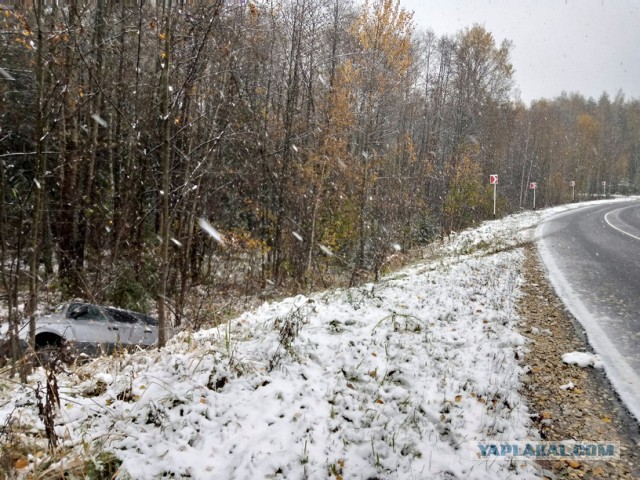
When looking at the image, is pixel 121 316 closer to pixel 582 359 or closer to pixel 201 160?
pixel 201 160

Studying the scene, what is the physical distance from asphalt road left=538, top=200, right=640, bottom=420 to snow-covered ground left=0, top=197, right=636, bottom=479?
110 cm

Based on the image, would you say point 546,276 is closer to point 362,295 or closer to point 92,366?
point 362,295

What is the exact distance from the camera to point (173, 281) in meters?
11.5

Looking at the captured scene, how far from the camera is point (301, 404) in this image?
12.0ft

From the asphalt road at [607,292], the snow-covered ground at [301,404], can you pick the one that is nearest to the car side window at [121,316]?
the snow-covered ground at [301,404]

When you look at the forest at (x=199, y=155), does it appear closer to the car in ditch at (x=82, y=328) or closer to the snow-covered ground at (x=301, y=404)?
the car in ditch at (x=82, y=328)

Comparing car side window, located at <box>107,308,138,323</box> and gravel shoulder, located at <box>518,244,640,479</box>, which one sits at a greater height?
gravel shoulder, located at <box>518,244,640,479</box>

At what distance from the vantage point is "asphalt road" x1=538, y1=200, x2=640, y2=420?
4.75 meters

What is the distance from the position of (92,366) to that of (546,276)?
362 inches

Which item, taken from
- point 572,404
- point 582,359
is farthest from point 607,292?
point 572,404

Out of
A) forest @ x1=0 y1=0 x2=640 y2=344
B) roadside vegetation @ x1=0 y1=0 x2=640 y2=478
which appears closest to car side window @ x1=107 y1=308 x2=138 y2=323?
forest @ x1=0 y1=0 x2=640 y2=344

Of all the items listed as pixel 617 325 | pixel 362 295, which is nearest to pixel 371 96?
pixel 362 295

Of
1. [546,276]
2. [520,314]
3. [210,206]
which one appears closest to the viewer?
[520,314]

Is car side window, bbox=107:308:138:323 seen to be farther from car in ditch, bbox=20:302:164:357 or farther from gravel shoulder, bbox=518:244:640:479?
gravel shoulder, bbox=518:244:640:479
